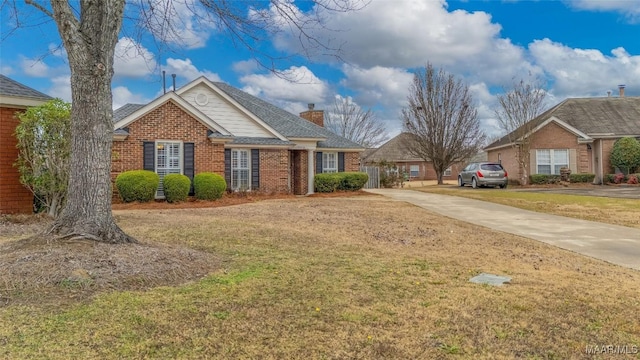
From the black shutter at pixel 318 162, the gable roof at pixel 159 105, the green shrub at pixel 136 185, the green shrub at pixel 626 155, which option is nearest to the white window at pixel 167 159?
the green shrub at pixel 136 185

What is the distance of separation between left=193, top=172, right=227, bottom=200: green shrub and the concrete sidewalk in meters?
8.17

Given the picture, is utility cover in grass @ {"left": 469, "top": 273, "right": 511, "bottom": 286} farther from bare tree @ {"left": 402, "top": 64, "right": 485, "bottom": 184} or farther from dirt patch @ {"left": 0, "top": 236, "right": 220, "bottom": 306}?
bare tree @ {"left": 402, "top": 64, "right": 485, "bottom": 184}

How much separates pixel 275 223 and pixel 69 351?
7.12 m

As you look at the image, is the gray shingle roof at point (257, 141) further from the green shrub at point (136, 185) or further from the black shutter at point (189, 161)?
the green shrub at point (136, 185)

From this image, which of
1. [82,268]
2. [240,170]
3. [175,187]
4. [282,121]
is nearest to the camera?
[82,268]

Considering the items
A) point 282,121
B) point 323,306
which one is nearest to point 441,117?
point 282,121

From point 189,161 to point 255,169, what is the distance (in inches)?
148

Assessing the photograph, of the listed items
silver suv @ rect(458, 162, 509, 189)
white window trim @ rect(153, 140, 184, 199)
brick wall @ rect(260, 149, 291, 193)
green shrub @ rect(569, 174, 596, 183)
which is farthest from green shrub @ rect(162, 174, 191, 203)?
green shrub @ rect(569, 174, 596, 183)

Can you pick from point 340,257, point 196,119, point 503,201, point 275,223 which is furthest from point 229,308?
point 503,201

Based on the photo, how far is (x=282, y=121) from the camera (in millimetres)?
23500

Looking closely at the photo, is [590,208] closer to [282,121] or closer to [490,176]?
[490,176]

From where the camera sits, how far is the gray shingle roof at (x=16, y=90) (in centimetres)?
1045

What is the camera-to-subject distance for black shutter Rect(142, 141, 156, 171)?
16.0 metres

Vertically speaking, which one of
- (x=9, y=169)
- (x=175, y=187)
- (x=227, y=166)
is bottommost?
(x=175, y=187)
